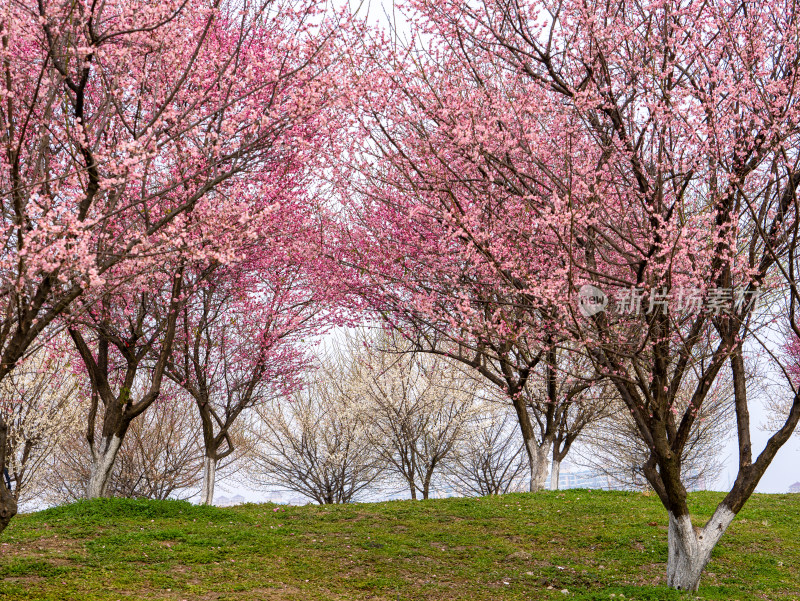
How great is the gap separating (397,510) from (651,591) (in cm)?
618

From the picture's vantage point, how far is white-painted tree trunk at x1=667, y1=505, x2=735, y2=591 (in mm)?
8547

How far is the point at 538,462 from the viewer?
1534 centimetres

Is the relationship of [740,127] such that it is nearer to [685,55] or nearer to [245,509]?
[685,55]

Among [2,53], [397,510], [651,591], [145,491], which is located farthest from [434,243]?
[145,491]

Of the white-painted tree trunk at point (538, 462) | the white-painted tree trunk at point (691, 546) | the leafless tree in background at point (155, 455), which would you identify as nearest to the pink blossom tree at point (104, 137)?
the white-painted tree trunk at point (691, 546)

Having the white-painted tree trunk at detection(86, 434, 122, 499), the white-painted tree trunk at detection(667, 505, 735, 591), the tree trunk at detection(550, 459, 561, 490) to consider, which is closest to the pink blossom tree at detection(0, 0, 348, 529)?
the white-painted tree trunk at detection(86, 434, 122, 499)

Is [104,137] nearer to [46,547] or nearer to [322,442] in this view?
[46,547]

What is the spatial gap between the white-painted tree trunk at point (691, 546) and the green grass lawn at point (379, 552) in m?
0.27

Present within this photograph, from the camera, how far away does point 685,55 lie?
8375 millimetres

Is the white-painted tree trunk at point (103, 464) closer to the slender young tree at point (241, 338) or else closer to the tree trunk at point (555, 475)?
the slender young tree at point (241, 338)

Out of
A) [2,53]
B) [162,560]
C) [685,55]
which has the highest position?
[685,55]

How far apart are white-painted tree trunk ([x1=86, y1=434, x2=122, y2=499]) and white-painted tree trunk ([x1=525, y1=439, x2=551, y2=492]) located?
8621 millimetres

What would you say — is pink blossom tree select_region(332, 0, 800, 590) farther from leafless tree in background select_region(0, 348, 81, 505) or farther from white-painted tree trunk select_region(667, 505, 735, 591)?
leafless tree in background select_region(0, 348, 81, 505)

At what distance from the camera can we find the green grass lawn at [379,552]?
27.6ft
